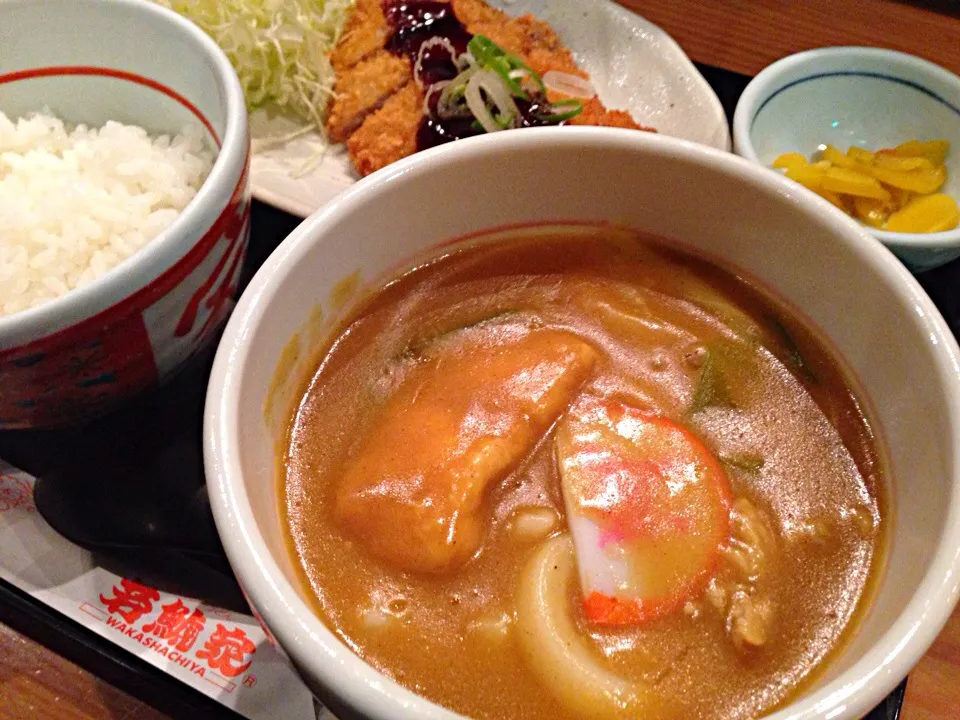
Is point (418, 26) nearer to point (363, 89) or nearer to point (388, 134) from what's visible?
point (363, 89)

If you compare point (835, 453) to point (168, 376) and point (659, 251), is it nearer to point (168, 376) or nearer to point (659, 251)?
point (659, 251)

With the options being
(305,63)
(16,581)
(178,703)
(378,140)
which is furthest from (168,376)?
(305,63)

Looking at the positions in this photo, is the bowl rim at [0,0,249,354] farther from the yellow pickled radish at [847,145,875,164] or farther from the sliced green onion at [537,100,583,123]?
the yellow pickled radish at [847,145,875,164]

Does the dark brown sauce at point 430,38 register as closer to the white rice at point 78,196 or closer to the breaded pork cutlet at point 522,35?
the breaded pork cutlet at point 522,35

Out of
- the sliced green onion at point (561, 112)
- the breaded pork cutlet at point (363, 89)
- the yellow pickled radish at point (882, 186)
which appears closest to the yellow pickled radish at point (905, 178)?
the yellow pickled radish at point (882, 186)

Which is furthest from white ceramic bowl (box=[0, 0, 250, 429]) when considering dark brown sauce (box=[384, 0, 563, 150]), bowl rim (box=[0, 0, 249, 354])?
dark brown sauce (box=[384, 0, 563, 150])

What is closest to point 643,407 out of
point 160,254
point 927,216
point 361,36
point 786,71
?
point 160,254
